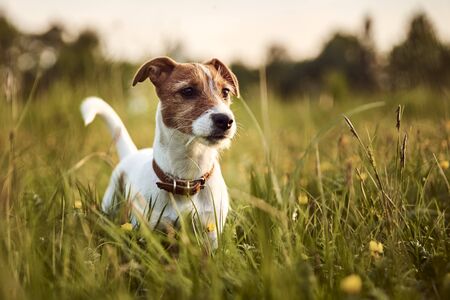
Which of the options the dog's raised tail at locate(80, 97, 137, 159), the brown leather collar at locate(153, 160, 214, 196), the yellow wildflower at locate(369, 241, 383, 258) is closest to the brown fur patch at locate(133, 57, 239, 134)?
the brown leather collar at locate(153, 160, 214, 196)

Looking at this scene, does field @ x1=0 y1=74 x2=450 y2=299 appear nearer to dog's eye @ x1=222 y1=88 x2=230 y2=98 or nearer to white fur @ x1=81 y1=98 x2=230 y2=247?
white fur @ x1=81 y1=98 x2=230 y2=247

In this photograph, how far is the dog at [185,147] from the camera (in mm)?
2752

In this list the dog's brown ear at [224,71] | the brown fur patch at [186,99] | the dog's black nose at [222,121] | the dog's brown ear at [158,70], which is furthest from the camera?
the dog's brown ear at [224,71]

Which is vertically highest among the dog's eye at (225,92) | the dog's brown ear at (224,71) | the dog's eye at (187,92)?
the dog's brown ear at (224,71)

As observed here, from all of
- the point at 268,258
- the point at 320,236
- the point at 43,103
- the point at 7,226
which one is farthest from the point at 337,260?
the point at 43,103

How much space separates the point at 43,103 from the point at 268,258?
6.79 m

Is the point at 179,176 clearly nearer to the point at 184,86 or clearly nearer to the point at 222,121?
the point at 222,121

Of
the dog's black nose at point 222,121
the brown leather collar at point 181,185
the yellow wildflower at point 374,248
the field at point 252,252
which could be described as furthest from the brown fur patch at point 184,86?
the yellow wildflower at point 374,248

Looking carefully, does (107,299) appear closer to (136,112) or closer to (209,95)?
(209,95)

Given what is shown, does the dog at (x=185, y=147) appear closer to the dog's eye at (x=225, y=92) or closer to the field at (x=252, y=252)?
the dog's eye at (x=225, y=92)

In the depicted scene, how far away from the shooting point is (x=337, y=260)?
7.11 ft

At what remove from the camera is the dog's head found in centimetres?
276

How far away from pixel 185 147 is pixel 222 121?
341 millimetres

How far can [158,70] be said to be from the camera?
10.7 feet
